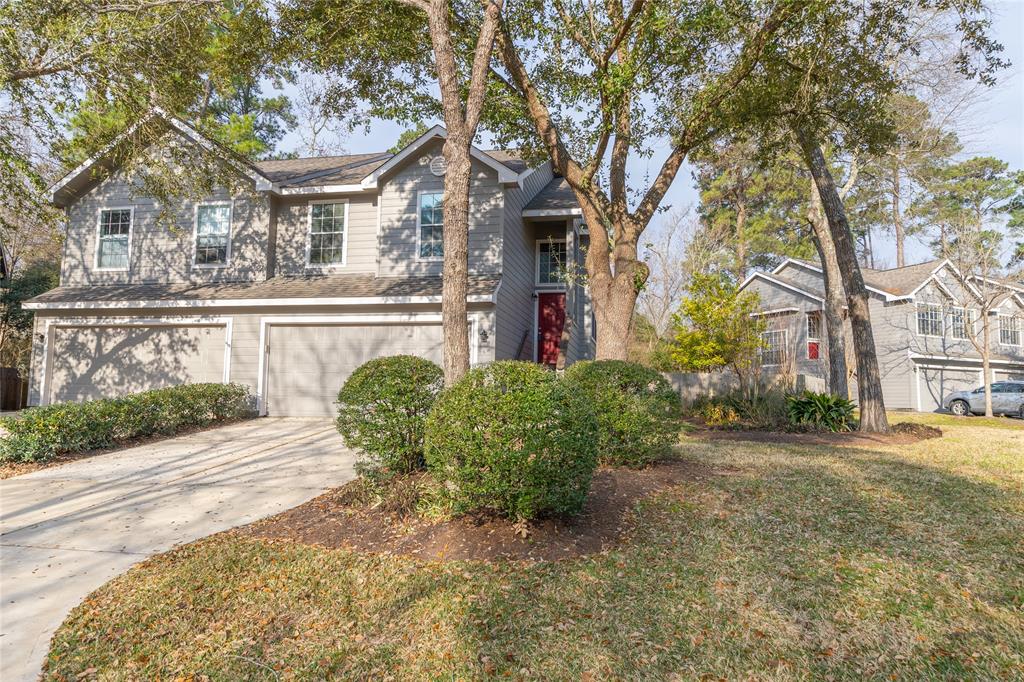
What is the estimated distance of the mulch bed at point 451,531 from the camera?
383 cm

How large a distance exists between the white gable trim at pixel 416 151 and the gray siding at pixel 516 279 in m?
0.58

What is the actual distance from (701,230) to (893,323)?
866 cm

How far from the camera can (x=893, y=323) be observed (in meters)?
22.0

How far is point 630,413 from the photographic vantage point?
20.4 feet

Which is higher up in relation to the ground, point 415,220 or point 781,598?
point 415,220

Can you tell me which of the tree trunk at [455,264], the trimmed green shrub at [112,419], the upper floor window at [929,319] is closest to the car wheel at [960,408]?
the upper floor window at [929,319]

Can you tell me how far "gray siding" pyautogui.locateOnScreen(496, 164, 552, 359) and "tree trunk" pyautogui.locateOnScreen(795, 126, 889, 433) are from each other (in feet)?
19.7

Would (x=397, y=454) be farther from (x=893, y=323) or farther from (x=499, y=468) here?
(x=893, y=323)

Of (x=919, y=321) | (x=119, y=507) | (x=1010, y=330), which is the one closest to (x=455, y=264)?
(x=119, y=507)

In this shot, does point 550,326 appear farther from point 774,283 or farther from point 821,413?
point 774,283

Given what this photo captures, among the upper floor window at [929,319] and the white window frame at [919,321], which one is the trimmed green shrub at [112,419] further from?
the upper floor window at [929,319]

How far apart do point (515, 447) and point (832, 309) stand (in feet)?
42.9

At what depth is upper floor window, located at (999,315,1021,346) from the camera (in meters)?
23.7

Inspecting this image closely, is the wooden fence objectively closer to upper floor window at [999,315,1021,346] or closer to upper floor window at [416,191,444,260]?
upper floor window at [416,191,444,260]
